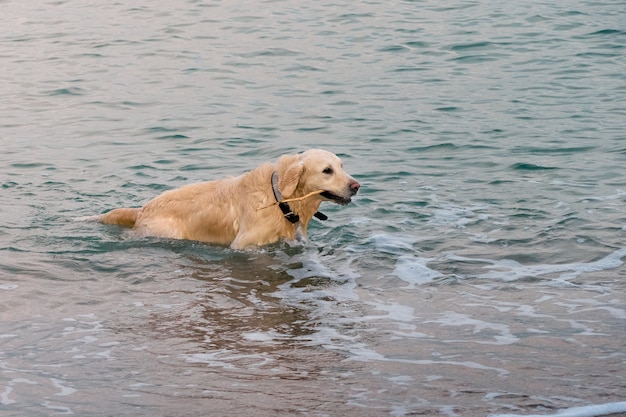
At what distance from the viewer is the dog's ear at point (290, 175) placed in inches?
354

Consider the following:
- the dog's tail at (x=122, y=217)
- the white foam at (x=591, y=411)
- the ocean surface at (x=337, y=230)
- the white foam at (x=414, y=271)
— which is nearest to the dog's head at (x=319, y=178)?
the ocean surface at (x=337, y=230)

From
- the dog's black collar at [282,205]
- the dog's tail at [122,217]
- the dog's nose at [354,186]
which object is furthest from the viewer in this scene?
the dog's tail at [122,217]

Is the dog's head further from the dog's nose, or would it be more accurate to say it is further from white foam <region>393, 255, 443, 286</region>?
white foam <region>393, 255, 443, 286</region>

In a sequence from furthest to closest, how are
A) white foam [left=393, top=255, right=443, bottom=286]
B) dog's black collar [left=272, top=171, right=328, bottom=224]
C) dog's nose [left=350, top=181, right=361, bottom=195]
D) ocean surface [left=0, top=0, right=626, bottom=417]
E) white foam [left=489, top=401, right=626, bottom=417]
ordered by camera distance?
dog's black collar [left=272, top=171, right=328, bottom=224]
dog's nose [left=350, top=181, right=361, bottom=195]
white foam [left=393, top=255, right=443, bottom=286]
ocean surface [left=0, top=0, right=626, bottom=417]
white foam [left=489, top=401, right=626, bottom=417]

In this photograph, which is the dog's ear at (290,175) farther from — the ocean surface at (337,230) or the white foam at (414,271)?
the white foam at (414,271)

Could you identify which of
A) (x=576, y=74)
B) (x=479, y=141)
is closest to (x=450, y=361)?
(x=479, y=141)

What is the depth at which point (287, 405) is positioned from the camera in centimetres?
532

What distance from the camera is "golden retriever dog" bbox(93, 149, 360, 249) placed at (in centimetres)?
900

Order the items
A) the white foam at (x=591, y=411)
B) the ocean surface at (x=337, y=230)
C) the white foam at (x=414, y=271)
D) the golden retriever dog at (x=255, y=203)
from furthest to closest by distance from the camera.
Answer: the golden retriever dog at (x=255, y=203)
the white foam at (x=414, y=271)
the ocean surface at (x=337, y=230)
the white foam at (x=591, y=411)

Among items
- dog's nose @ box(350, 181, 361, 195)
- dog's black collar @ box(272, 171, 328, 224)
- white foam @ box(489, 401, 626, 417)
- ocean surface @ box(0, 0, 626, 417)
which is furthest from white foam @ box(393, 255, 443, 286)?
white foam @ box(489, 401, 626, 417)

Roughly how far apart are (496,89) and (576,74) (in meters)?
1.90

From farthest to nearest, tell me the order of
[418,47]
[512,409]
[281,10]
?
[281,10] → [418,47] → [512,409]

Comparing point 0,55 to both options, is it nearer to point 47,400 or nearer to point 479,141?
point 479,141

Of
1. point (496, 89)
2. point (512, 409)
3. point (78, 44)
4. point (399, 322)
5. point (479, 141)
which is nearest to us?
point (512, 409)
